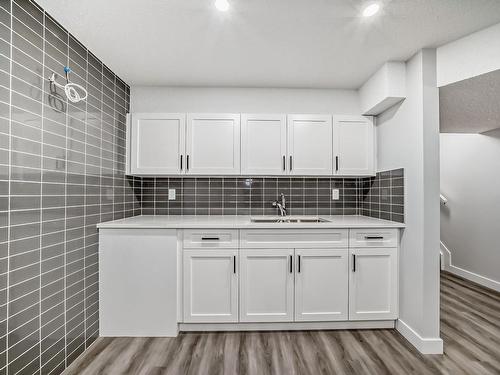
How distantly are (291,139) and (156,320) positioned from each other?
2.00m

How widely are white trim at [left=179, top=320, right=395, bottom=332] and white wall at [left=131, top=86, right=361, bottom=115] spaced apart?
6.53 feet

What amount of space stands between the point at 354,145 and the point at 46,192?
2539 mm

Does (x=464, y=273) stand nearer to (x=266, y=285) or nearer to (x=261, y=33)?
(x=266, y=285)

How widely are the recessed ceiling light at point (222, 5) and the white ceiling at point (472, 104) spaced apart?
66.1 inches

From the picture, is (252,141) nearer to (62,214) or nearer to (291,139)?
(291,139)

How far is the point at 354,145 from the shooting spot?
2615mm

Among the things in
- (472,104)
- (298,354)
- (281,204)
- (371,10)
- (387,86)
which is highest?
(371,10)

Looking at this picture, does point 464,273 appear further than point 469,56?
Yes

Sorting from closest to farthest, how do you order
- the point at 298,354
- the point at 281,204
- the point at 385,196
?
the point at 298,354 < the point at 385,196 < the point at 281,204

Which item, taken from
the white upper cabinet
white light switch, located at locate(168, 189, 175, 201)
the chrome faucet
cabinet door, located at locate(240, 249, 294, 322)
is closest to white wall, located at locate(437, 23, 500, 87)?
the white upper cabinet

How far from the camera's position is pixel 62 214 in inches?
67.4

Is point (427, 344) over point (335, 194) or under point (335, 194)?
under

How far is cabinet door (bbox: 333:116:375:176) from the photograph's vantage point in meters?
2.60

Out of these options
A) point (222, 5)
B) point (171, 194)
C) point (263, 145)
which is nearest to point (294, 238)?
point (263, 145)
